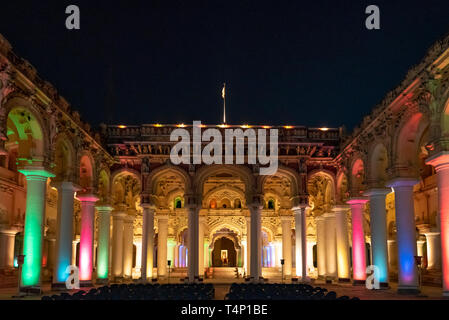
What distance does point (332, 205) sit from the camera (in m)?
27.6

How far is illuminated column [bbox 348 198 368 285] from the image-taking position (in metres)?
24.5

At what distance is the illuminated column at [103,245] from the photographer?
25.7 metres

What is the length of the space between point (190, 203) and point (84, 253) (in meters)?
6.19

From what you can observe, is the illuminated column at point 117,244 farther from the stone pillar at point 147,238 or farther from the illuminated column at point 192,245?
the illuminated column at point 192,245

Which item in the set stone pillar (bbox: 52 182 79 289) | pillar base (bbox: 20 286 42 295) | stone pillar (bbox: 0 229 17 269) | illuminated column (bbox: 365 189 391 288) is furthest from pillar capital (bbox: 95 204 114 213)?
illuminated column (bbox: 365 189 391 288)

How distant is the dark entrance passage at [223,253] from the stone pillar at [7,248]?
20.7 m

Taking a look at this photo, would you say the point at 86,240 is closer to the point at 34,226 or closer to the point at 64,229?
the point at 64,229

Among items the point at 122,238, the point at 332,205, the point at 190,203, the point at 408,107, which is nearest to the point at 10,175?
the point at 122,238

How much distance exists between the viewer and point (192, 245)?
86.7ft

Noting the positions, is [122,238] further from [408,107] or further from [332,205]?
[408,107]

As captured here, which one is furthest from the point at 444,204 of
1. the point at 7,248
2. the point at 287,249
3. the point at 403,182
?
→ the point at 7,248

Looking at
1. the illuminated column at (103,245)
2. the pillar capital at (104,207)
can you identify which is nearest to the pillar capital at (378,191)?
the pillar capital at (104,207)

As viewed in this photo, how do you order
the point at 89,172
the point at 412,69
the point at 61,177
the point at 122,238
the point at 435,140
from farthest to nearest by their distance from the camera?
1. the point at 122,238
2. the point at 89,172
3. the point at 61,177
4. the point at 412,69
5. the point at 435,140

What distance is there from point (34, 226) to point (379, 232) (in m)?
Answer: 13.9
